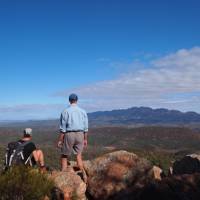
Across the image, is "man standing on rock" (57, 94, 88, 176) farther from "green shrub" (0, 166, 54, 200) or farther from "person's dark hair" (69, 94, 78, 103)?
"green shrub" (0, 166, 54, 200)

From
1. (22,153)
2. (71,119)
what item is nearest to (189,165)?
(71,119)

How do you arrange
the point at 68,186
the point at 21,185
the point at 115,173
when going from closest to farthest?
the point at 21,185, the point at 68,186, the point at 115,173

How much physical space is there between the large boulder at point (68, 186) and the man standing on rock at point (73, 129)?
3.17ft

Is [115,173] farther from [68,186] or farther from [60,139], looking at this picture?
[60,139]

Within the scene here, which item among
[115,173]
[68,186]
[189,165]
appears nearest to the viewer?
[68,186]

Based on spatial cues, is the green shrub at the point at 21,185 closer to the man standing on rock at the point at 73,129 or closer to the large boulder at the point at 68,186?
the large boulder at the point at 68,186

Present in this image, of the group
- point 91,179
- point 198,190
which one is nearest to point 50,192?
point 91,179

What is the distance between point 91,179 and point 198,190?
3663mm

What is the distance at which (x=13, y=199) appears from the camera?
35.0 feet

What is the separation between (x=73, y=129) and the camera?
43.3 feet

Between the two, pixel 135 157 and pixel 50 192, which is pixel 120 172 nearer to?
pixel 135 157

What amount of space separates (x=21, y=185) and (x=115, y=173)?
3.67m

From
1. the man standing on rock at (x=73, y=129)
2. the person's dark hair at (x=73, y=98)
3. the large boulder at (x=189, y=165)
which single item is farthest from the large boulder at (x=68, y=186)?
the large boulder at (x=189, y=165)

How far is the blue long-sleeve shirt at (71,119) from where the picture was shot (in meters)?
13.2
